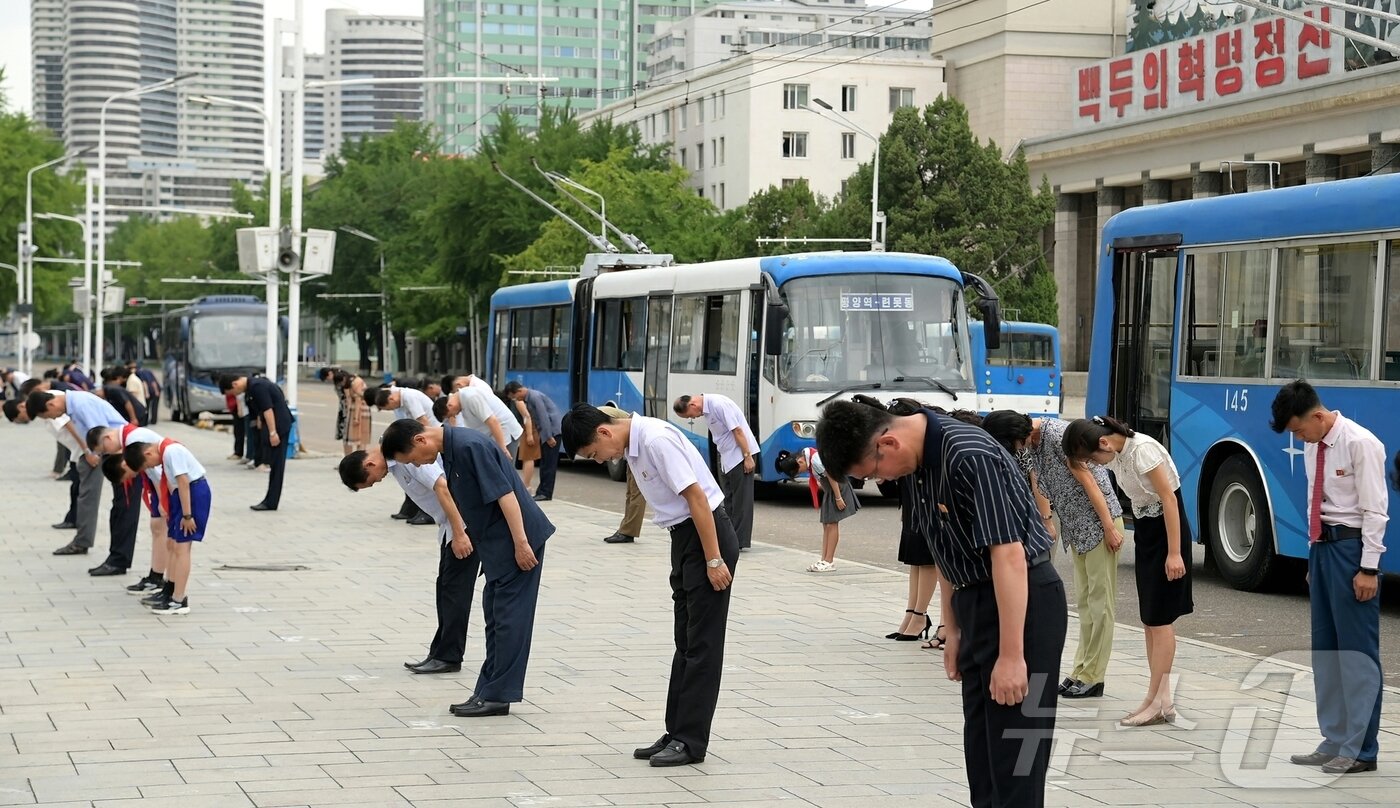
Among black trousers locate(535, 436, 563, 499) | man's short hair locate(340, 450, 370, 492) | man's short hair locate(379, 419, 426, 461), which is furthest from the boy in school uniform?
black trousers locate(535, 436, 563, 499)

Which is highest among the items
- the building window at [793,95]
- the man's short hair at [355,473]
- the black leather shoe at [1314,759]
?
the building window at [793,95]

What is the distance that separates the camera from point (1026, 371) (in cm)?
3728

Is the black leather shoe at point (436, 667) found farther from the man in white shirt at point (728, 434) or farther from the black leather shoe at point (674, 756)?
the man in white shirt at point (728, 434)

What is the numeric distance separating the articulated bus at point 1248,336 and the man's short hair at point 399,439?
6839 mm

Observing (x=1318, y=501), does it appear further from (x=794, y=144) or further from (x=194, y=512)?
(x=794, y=144)

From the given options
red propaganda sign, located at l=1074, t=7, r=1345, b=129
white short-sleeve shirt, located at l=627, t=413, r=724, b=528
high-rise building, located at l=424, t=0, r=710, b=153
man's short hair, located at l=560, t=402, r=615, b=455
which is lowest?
white short-sleeve shirt, located at l=627, t=413, r=724, b=528

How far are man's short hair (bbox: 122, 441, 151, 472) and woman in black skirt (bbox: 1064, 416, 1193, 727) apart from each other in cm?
644

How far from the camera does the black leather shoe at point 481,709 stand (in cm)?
874

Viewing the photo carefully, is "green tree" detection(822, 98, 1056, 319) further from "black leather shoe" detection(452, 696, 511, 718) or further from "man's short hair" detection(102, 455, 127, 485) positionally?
"black leather shoe" detection(452, 696, 511, 718)

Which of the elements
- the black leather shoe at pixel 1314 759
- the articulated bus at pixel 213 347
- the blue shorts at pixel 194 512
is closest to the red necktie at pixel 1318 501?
the black leather shoe at pixel 1314 759

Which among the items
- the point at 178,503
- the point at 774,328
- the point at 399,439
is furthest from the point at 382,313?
the point at 399,439

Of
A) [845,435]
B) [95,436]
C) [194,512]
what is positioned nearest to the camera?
[845,435]

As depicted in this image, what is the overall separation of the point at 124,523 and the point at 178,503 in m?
2.68

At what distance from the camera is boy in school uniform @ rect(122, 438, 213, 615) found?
476 inches
